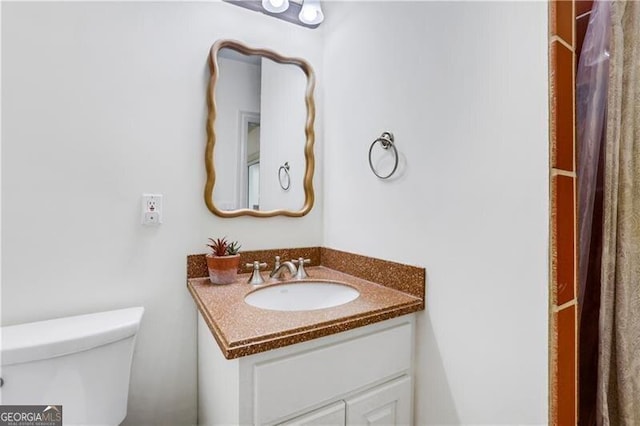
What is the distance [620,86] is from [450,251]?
24.6 inches

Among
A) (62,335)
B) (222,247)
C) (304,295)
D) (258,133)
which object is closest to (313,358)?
(304,295)

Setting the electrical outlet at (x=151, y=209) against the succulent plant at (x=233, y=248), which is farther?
the succulent plant at (x=233, y=248)

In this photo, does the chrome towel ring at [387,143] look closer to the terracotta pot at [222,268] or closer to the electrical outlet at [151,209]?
the terracotta pot at [222,268]

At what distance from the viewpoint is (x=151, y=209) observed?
1.24 meters

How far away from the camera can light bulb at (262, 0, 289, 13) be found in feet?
4.72

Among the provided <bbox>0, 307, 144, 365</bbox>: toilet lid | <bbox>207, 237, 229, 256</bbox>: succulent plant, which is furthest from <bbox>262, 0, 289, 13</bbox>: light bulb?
<bbox>0, 307, 144, 365</bbox>: toilet lid

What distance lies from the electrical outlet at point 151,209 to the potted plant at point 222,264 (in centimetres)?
24

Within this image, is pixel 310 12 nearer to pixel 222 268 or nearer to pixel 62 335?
pixel 222 268

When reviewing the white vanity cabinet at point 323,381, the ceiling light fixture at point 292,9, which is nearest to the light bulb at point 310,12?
the ceiling light fixture at point 292,9

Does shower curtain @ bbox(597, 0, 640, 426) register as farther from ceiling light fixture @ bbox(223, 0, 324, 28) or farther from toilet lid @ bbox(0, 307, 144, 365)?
toilet lid @ bbox(0, 307, 144, 365)

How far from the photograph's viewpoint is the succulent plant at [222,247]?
132 centimetres

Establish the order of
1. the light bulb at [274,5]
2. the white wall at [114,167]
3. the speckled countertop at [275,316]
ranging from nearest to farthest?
1. the speckled countertop at [275,316]
2. the white wall at [114,167]
3. the light bulb at [274,5]

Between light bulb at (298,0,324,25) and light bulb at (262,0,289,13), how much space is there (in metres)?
0.10

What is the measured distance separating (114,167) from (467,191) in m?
1.26
